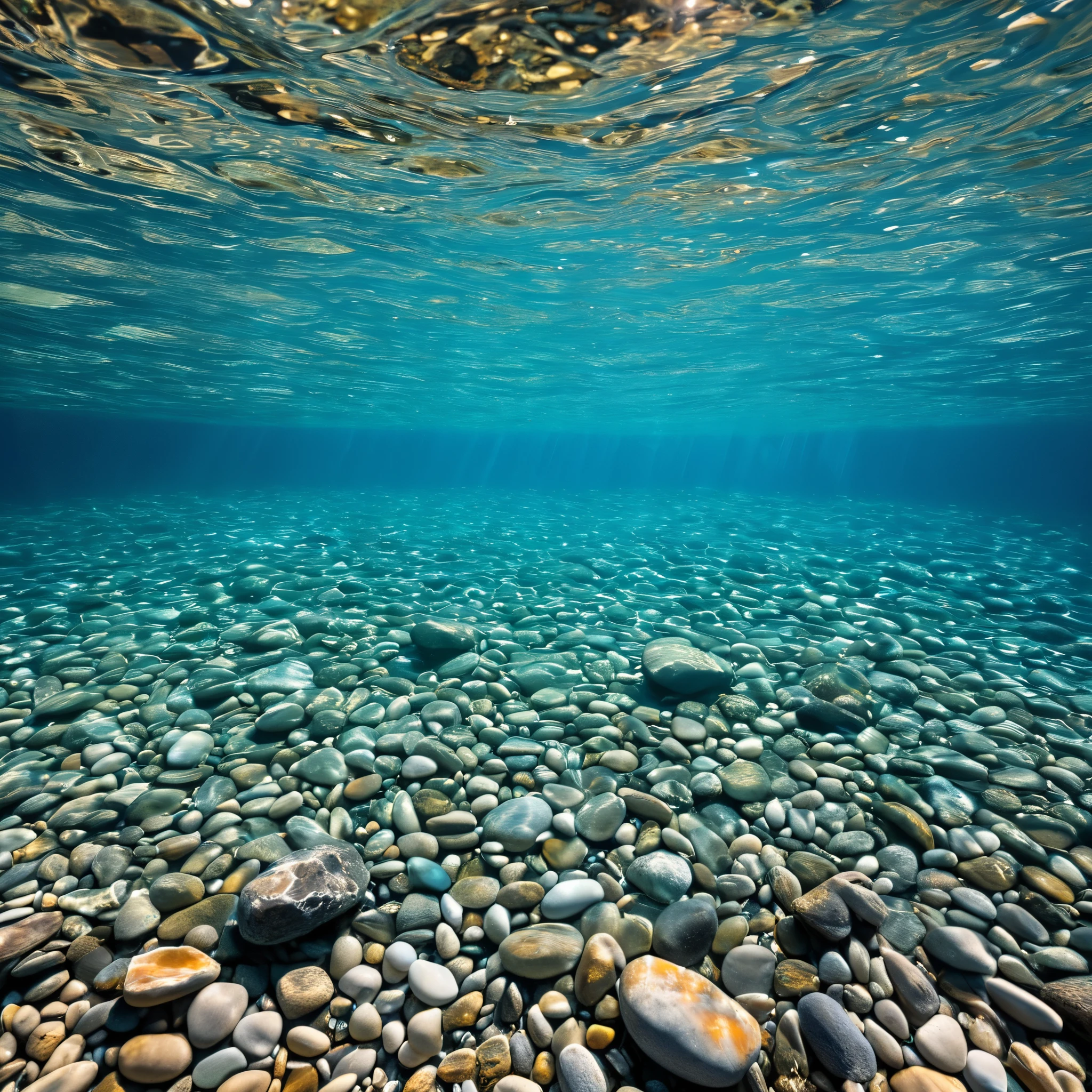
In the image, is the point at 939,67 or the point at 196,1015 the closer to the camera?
the point at 196,1015

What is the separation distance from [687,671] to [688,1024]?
128 inches

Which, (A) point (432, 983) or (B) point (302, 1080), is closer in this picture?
(B) point (302, 1080)

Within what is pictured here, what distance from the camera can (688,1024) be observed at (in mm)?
2209

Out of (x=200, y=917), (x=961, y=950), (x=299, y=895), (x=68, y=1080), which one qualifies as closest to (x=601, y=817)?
(x=299, y=895)

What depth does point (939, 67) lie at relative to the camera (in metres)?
5.30

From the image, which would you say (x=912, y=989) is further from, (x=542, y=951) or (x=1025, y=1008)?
(x=542, y=951)

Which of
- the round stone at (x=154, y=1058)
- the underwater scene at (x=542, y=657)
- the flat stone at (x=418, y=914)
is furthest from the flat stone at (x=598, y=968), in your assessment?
the round stone at (x=154, y=1058)

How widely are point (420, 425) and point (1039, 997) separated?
4971 cm

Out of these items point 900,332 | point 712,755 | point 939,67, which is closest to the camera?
point 712,755

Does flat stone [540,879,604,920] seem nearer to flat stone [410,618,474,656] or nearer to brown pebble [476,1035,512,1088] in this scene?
brown pebble [476,1035,512,1088]

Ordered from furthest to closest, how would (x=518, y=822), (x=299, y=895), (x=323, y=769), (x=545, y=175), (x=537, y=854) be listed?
(x=545, y=175)
(x=323, y=769)
(x=518, y=822)
(x=537, y=854)
(x=299, y=895)

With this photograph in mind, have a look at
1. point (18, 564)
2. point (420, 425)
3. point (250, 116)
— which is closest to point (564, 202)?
point (250, 116)

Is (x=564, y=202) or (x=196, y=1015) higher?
(x=564, y=202)

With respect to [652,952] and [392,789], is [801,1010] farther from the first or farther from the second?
[392,789]
